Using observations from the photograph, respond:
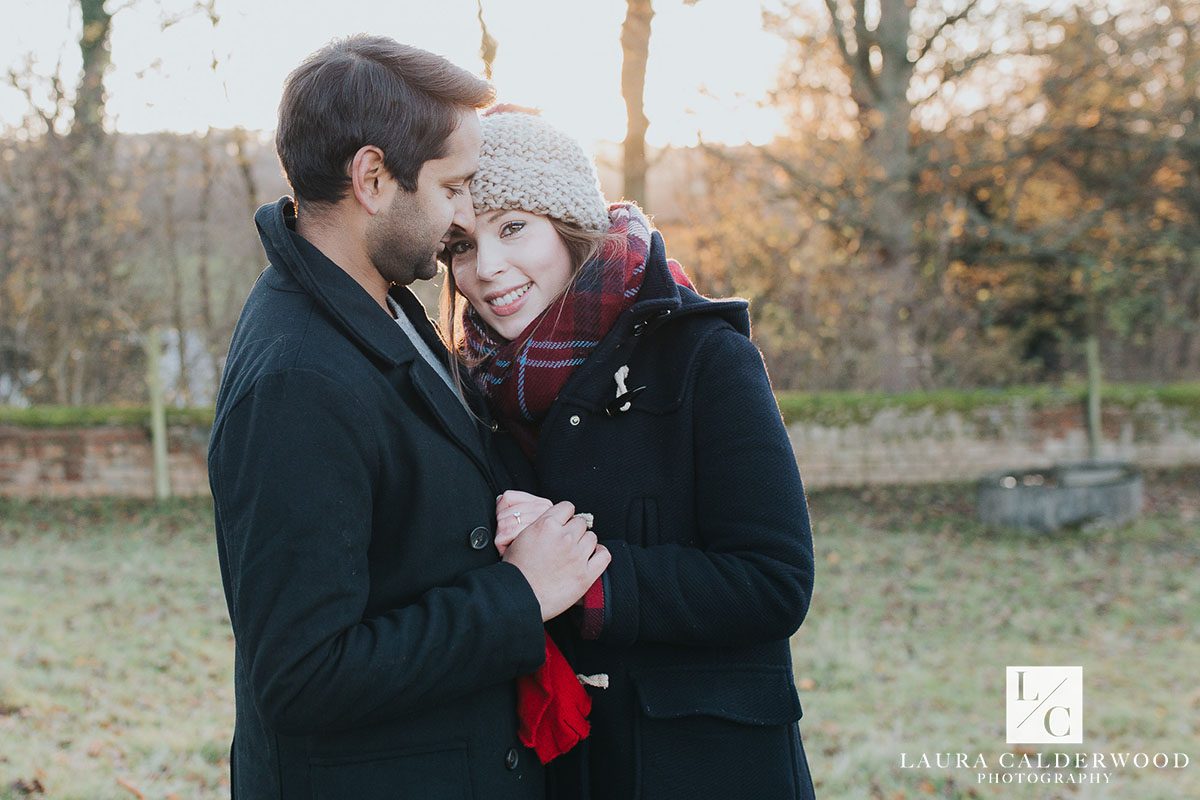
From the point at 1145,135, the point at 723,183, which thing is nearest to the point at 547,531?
the point at 723,183

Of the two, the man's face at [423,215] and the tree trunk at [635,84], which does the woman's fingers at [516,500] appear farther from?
the tree trunk at [635,84]

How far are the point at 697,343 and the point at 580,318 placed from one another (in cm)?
24

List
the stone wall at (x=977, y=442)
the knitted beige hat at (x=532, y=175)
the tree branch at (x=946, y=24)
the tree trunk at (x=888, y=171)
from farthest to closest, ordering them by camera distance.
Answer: the tree trunk at (x=888, y=171) → the tree branch at (x=946, y=24) → the stone wall at (x=977, y=442) → the knitted beige hat at (x=532, y=175)

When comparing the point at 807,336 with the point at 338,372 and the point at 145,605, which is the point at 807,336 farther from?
the point at 338,372

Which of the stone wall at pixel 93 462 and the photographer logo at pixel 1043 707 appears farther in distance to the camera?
the stone wall at pixel 93 462

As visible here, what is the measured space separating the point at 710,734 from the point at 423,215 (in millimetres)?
1070

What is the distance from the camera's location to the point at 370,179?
1.68m

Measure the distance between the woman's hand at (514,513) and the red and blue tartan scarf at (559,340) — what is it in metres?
0.22

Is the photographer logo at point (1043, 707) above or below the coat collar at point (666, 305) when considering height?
below

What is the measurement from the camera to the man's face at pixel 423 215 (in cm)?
173

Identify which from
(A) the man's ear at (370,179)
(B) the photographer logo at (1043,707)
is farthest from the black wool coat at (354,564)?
(B) the photographer logo at (1043,707)

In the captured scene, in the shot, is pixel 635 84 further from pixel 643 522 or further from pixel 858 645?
pixel 643 522

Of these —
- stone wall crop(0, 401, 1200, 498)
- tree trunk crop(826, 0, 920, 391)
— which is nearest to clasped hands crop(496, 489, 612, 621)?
stone wall crop(0, 401, 1200, 498)

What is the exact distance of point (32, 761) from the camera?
430 centimetres
